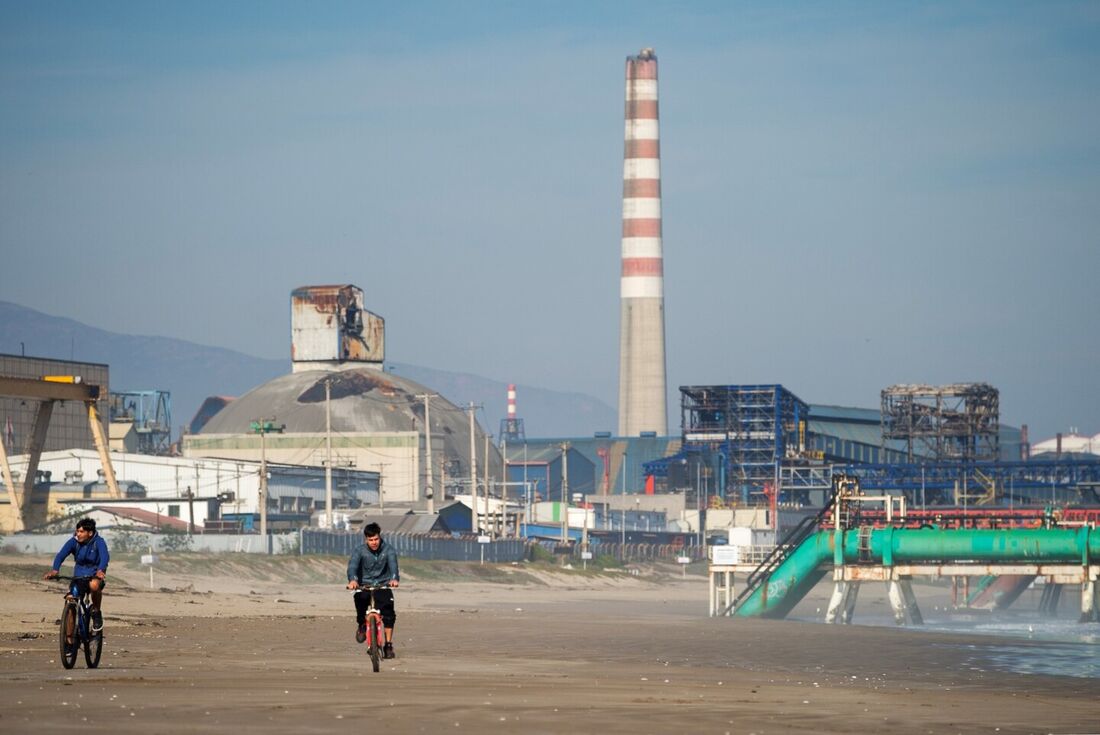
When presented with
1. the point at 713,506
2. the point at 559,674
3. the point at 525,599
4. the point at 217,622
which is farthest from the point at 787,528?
the point at 559,674

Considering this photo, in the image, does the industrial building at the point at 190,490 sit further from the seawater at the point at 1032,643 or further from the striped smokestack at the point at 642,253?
the striped smokestack at the point at 642,253

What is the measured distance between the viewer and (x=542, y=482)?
148 metres

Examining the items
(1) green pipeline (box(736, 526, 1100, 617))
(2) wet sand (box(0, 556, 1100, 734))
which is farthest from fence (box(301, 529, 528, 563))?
(2) wet sand (box(0, 556, 1100, 734))

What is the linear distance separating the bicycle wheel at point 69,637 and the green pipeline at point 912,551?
108 feet

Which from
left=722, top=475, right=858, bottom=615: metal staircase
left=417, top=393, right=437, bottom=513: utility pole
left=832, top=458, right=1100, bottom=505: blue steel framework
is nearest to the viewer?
left=722, top=475, right=858, bottom=615: metal staircase

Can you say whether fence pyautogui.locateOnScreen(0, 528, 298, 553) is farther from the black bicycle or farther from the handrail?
the black bicycle

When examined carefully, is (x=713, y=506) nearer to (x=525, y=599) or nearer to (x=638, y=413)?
(x=638, y=413)

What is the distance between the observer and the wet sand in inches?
555

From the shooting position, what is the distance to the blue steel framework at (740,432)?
124 metres

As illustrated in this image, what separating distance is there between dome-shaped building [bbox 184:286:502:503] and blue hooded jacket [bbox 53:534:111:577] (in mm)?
89607

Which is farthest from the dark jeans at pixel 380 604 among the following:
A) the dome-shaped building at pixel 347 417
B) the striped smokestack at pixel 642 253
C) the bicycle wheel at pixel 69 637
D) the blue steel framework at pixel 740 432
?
the striped smokestack at pixel 642 253

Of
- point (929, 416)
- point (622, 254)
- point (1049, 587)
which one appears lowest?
point (1049, 587)

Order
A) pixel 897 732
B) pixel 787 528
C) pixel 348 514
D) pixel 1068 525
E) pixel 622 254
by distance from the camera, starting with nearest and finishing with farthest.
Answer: pixel 897 732
pixel 1068 525
pixel 348 514
pixel 787 528
pixel 622 254

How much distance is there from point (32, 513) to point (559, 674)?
62.3m
